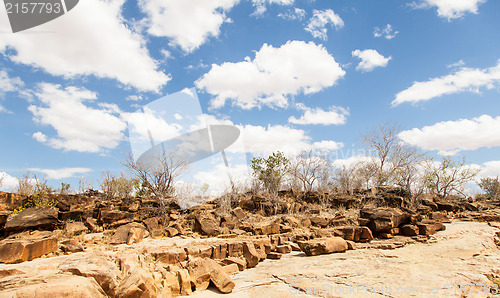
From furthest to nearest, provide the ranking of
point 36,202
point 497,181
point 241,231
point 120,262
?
point 497,181, point 36,202, point 241,231, point 120,262

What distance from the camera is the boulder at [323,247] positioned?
29.3ft

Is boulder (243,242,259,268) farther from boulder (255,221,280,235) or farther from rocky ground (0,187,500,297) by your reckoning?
boulder (255,221,280,235)

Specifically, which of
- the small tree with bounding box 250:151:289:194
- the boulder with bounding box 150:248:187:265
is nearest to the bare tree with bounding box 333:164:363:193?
the small tree with bounding box 250:151:289:194

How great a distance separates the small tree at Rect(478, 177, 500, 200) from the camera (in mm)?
33875

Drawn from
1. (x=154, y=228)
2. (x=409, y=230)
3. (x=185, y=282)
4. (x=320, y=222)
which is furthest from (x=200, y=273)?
(x=409, y=230)

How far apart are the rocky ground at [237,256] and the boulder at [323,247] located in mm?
35

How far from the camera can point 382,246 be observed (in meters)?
9.52

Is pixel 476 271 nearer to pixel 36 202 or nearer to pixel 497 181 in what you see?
pixel 36 202

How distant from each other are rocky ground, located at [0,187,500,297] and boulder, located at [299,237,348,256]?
0.12 ft

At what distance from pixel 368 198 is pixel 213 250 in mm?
15008

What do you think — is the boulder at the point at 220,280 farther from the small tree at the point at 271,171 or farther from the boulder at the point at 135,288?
the small tree at the point at 271,171

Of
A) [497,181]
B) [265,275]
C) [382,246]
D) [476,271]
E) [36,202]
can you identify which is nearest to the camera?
[476,271]

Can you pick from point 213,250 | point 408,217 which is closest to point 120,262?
point 213,250

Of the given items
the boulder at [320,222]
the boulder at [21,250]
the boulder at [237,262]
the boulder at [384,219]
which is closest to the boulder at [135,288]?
the boulder at [237,262]
